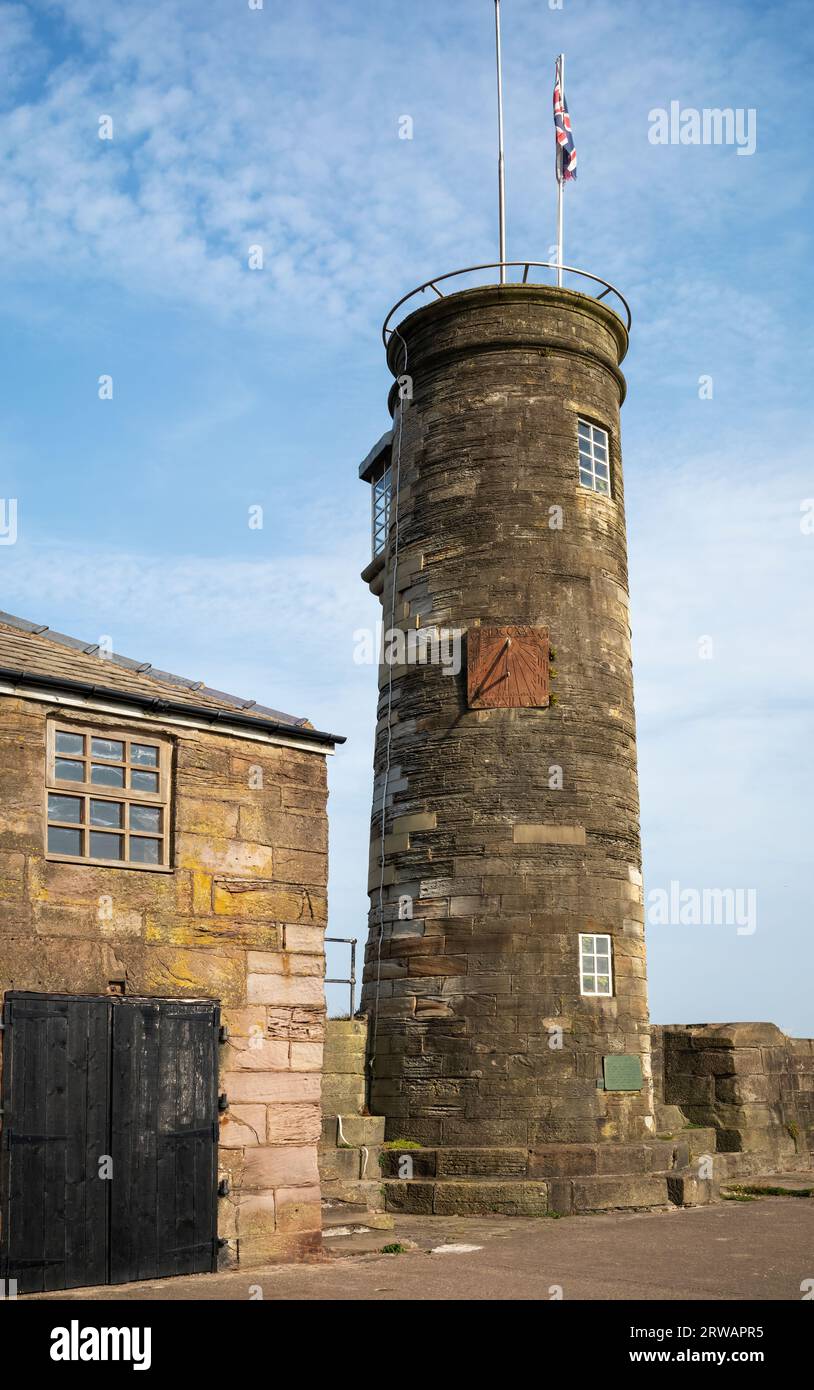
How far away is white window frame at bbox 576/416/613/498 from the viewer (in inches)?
710

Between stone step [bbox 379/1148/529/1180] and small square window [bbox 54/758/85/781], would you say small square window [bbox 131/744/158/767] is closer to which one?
small square window [bbox 54/758/85/781]

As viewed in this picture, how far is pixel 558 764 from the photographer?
54.6ft

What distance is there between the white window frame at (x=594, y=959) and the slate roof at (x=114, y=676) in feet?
18.5

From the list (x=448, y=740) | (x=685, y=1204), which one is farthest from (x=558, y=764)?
(x=685, y=1204)

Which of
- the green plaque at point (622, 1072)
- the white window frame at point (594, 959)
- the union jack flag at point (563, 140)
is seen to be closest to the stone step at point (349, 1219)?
the green plaque at point (622, 1072)

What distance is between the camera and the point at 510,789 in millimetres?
16531

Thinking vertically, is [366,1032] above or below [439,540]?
below

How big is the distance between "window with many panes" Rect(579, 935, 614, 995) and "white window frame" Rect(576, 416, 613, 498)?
5.87 metres

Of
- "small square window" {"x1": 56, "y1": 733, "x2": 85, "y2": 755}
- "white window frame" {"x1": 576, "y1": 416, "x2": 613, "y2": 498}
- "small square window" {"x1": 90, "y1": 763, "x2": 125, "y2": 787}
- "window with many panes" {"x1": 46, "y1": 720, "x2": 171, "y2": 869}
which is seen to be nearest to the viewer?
"window with many panes" {"x1": 46, "y1": 720, "x2": 171, "y2": 869}

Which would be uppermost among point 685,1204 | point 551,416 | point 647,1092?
point 551,416

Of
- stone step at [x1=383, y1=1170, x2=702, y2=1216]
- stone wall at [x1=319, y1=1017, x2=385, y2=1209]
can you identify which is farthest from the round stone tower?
stone step at [x1=383, y1=1170, x2=702, y2=1216]

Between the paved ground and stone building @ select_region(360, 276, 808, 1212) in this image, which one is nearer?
the paved ground

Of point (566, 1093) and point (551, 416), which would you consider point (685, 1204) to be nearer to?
point (566, 1093)
